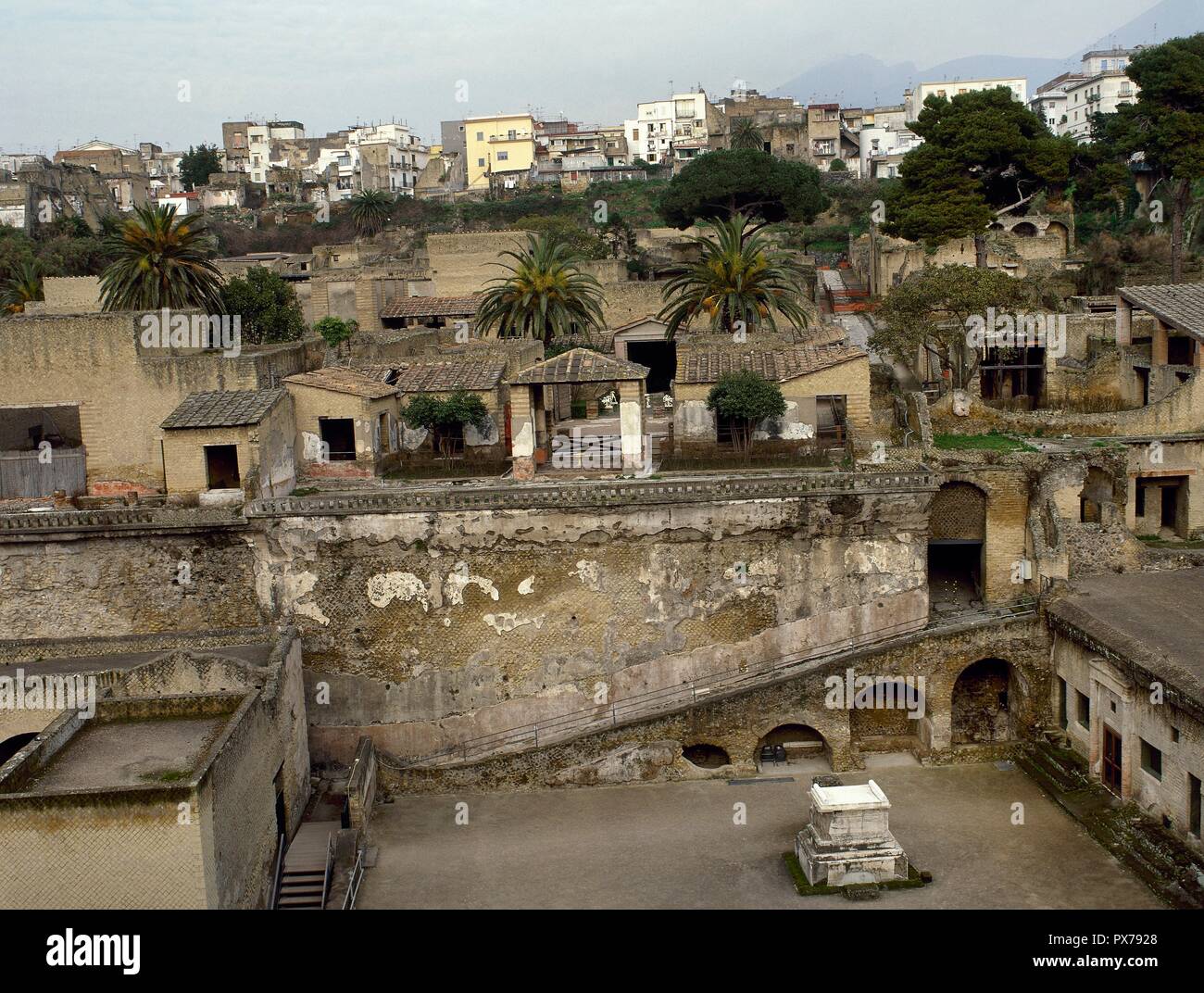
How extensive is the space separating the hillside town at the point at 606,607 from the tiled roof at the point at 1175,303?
138 mm

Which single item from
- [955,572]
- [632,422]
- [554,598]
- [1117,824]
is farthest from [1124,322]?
[554,598]

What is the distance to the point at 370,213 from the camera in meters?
77.0

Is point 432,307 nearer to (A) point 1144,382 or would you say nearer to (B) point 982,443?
(B) point 982,443

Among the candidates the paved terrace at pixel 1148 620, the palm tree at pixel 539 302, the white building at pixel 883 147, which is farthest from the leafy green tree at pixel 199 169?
the paved terrace at pixel 1148 620

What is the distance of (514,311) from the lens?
3944 cm

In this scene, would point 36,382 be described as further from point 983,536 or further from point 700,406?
point 983,536

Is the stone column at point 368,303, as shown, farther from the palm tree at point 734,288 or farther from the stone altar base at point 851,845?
the stone altar base at point 851,845

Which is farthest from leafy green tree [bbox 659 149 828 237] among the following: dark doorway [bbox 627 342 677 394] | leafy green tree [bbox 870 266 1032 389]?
leafy green tree [bbox 870 266 1032 389]

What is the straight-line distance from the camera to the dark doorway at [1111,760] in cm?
2416

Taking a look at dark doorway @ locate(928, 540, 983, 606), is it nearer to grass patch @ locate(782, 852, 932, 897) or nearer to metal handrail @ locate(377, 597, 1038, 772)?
metal handrail @ locate(377, 597, 1038, 772)

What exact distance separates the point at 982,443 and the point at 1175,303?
625 cm

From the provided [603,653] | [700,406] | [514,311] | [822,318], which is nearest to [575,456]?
[700,406]

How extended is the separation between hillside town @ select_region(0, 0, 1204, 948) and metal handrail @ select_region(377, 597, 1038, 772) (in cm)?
9

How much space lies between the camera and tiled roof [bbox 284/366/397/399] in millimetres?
30994
